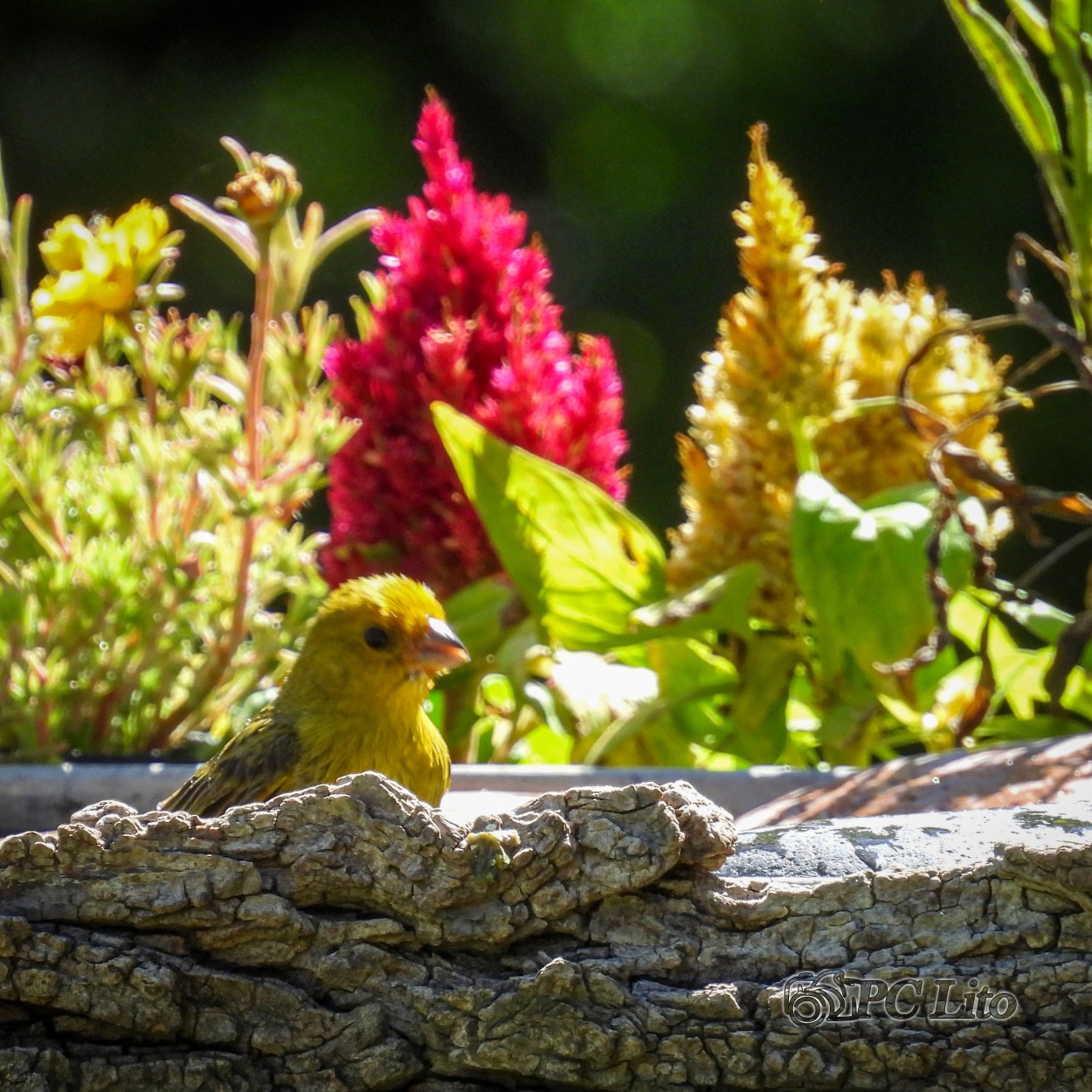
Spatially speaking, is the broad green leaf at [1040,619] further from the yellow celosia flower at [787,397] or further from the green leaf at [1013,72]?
the green leaf at [1013,72]

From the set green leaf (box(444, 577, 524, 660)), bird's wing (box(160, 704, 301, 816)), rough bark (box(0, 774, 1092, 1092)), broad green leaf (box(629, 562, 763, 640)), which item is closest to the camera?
rough bark (box(0, 774, 1092, 1092))

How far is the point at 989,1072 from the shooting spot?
555 mm

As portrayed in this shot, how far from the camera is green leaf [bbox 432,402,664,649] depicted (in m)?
1.12

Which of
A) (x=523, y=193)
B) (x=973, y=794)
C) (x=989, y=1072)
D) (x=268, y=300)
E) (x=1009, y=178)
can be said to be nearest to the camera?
(x=989, y=1072)

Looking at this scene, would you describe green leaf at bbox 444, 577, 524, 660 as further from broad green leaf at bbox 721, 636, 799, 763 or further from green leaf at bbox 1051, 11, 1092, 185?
green leaf at bbox 1051, 11, 1092, 185

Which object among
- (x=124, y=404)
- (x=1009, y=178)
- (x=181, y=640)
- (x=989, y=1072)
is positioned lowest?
(x=989, y=1072)

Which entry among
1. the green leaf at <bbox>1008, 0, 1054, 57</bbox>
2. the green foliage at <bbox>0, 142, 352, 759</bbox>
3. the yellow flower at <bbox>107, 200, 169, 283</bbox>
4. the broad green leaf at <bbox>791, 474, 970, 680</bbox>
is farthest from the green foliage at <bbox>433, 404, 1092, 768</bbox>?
the green leaf at <bbox>1008, 0, 1054, 57</bbox>

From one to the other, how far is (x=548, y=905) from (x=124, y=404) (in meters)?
0.72

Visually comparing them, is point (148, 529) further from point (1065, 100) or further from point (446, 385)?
point (1065, 100)

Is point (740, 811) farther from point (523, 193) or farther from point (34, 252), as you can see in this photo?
point (34, 252)

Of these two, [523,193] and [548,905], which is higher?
[523,193]

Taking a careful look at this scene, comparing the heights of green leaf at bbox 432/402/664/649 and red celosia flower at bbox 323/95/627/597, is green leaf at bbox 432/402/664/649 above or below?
below

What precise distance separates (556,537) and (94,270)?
0.41m

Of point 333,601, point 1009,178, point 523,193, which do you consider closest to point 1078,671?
point 333,601
